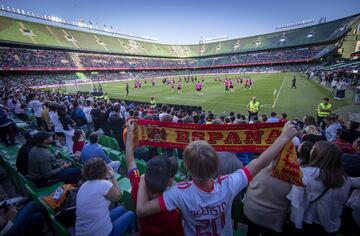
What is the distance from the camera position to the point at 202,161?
5.71 ft

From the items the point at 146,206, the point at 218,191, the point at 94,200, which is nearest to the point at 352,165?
the point at 218,191

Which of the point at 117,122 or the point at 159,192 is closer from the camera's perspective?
the point at 159,192

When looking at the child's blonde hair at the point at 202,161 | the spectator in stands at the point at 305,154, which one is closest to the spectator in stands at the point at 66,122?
the child's blonde hair at the point at 202,161

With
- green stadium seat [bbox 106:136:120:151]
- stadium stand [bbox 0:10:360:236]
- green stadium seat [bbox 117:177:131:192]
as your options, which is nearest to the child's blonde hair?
stadium stand [bbox 0:10:360:236]

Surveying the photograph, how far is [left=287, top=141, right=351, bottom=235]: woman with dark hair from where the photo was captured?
2418mm

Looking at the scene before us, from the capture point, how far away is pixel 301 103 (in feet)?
60.4

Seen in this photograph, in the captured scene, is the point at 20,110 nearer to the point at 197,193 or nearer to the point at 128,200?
the point at 128,200

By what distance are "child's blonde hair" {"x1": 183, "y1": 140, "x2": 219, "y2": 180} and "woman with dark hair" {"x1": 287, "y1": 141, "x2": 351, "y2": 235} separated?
4.80 ft

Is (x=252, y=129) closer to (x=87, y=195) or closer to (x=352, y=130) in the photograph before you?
(x=87, y=195)

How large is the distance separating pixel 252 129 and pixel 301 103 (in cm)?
1859

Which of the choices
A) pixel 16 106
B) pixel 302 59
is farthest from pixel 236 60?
pixel 16 106

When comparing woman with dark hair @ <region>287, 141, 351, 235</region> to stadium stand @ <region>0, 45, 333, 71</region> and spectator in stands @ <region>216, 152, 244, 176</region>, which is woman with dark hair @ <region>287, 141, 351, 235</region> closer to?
spectator in stands @ <region>216, 152, 244, 176</region>

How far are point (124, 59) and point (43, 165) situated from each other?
77.9 m

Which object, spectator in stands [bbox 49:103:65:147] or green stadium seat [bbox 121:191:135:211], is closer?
green stadium seat [bbox 121:191:135:211]
